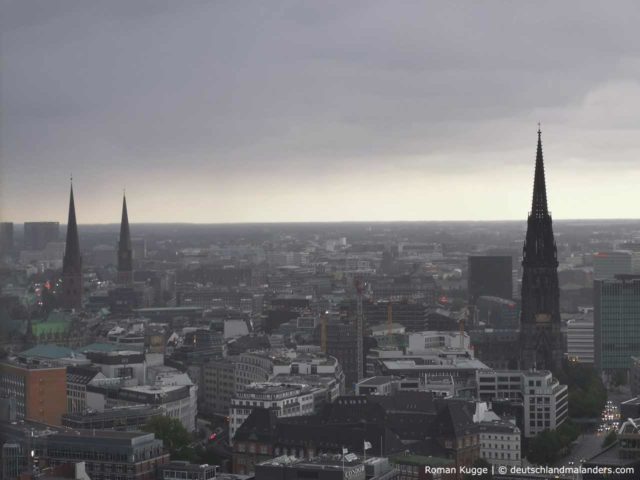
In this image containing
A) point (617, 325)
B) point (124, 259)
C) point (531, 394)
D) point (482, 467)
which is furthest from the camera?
point (124, 259)

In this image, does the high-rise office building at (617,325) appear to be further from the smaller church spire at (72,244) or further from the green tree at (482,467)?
the smaller church spire at (72,244)

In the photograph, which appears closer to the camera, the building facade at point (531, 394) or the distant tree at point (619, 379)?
the building facade at point (531, 394)

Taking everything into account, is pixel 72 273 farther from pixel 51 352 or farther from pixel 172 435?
pixel 172 435

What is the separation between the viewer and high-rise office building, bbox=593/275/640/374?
42.8 meters

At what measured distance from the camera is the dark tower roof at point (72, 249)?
5531 cm

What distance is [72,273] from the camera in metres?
57.7

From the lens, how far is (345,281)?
80.6m

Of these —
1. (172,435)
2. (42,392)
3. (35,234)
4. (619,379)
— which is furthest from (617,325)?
(35,234)

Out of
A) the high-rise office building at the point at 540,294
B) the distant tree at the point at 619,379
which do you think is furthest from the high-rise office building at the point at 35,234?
the distant tree at the point at 619,379

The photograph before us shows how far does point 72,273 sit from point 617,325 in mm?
22889

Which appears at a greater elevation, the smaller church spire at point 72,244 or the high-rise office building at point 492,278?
the smaller church spire at point 72,244

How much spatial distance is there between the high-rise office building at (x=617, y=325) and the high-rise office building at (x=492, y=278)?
2177 cm

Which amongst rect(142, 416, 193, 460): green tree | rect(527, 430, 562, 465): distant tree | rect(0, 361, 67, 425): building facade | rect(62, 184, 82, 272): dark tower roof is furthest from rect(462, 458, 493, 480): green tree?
rect(62, 184, 82, 272): dark tower roof

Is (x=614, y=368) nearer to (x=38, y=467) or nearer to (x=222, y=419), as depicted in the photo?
(x=222, y=419)
